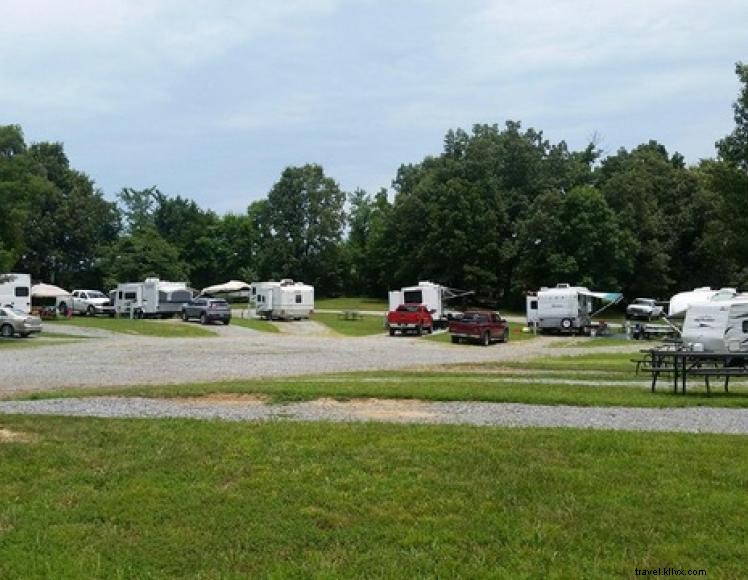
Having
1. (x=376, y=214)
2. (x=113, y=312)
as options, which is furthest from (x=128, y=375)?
(x=376, y=214)

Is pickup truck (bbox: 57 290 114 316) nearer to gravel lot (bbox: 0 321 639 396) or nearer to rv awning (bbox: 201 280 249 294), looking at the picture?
rv awning (bbox: 201 280 249 294)

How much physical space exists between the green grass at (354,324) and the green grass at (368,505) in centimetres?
3904

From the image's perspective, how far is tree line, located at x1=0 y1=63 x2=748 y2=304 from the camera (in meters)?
72.2

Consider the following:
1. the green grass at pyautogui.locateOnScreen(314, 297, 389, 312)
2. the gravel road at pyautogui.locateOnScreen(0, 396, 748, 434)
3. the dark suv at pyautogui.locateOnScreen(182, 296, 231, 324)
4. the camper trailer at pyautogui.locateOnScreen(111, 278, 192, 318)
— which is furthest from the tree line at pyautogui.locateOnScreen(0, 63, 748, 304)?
the gravel road at pyautogui.locateOnScreen(0, 396, 748, 434)

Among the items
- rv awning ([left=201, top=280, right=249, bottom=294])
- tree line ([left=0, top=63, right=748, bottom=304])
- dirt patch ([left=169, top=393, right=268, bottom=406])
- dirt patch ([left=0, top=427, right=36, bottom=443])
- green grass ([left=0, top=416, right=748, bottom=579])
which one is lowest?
dirt patch ([left=169, top=393, right=268, bottom=406])

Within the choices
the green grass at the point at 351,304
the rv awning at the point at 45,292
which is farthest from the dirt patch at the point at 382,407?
the green grass at the point at 351,304

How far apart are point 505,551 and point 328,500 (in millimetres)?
1504

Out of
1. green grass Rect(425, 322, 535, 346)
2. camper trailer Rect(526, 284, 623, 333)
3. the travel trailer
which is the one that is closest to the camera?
the travel trailer

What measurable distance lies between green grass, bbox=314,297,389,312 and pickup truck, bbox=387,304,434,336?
29604 millimetres

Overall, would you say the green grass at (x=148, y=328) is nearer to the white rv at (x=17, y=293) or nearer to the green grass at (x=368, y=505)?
the white rv at (x=17, y=293)

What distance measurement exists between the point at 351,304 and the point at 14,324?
45.7m

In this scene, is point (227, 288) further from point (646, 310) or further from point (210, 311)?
point (646, 310)

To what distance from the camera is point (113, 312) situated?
196 ft

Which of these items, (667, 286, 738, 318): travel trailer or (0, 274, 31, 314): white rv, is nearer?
(667, 286, 738, 318): travel trailer
